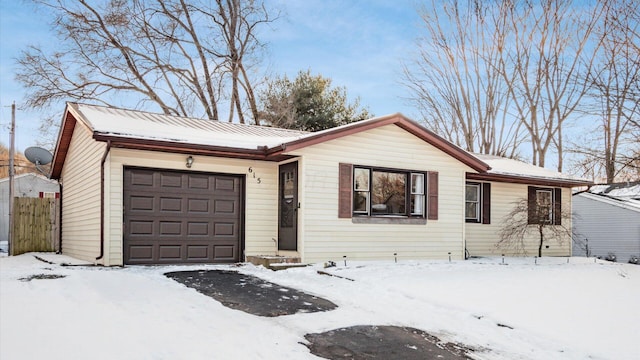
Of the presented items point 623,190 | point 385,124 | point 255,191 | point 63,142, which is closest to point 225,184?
point 255,191

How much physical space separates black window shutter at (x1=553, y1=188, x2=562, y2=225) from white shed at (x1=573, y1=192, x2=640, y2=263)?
12.5ft

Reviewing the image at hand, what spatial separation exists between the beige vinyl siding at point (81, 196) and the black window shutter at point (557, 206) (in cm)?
1355

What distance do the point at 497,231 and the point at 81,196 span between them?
11716 mm

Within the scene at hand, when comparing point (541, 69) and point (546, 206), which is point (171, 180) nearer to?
point (546, 206)

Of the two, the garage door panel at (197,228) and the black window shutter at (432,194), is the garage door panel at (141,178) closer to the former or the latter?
the garage door panel at (197,228)

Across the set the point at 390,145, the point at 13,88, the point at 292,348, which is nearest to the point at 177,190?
the point at 390,145

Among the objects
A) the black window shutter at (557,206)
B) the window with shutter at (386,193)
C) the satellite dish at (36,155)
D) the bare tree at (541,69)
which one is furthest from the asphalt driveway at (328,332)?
the bare tree at (541,69)

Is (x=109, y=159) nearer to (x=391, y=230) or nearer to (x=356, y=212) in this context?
(x=356, y=212)

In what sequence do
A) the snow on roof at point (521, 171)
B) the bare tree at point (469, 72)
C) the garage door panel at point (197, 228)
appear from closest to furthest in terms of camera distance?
the garage door panel at point (197, 228)
the snow on roof at point (521, 171)
the bare tree at point (469, 72)

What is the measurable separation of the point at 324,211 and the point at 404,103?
70.8ft

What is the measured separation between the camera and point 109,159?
10086mm

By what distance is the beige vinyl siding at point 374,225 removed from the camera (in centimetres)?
1117

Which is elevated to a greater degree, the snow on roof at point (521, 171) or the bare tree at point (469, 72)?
the bare tree at point (469, 72)

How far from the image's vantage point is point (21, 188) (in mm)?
29297
